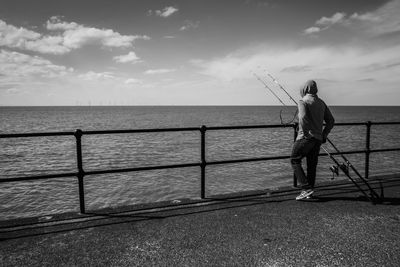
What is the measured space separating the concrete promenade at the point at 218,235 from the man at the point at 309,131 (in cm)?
35

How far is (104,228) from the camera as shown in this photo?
347 cm

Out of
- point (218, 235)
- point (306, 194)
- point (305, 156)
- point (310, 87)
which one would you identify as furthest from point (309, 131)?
point (218, 235)

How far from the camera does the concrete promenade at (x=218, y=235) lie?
9.00 ft

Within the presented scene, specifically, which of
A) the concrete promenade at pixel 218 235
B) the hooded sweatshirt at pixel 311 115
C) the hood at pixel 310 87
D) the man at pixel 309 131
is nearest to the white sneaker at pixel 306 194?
the man at pixel 309 131

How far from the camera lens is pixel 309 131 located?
4.39 meters

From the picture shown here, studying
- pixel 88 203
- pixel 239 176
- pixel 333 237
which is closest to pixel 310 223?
pixel 333 237

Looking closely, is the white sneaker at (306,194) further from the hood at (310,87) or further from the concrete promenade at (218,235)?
the hood at (310,87)

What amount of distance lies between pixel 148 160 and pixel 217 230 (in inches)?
672

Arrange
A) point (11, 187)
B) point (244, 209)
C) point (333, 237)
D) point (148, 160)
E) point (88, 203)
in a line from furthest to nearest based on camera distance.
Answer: point (148, 160) → point (11, 187) → point (88, 203) → point (244, 209) → point (333, 237)

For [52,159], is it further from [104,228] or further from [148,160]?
[104,228]

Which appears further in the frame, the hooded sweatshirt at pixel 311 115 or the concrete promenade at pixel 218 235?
the hooded sweatshirt at pixel 311 115

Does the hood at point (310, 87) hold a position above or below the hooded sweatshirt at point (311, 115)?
above

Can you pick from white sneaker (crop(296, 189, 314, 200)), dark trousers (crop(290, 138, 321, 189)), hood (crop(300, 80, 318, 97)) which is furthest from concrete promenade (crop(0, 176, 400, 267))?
hood (crop(300, 80, 318, 97))

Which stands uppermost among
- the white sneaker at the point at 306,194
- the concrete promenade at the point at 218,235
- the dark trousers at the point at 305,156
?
the dark trousers at the point at 305,156
